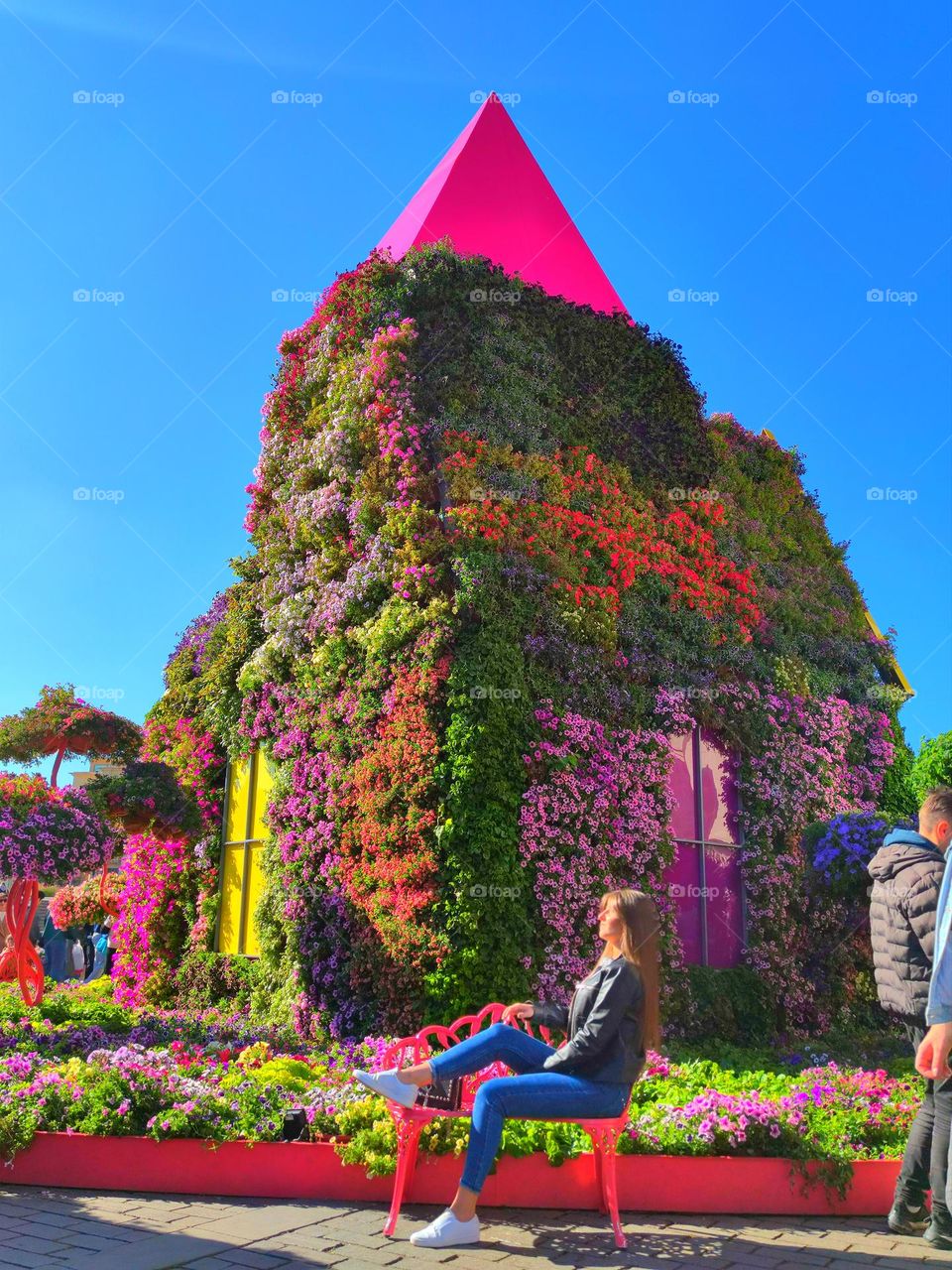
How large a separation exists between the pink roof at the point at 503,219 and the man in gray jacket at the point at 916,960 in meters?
9.37

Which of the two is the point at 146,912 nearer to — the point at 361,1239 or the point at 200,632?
the point at 200,632

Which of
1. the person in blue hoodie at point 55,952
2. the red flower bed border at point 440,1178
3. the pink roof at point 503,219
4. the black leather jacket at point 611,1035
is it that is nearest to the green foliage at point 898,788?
the pink roof at point 503,219

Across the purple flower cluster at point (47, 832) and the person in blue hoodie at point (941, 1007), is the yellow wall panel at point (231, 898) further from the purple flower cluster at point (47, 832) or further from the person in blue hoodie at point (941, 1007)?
the person in blue hoodie at point (941, 1007)

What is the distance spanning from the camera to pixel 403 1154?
470cm

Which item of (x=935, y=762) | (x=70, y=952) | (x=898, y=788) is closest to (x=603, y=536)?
(x=935, y=762)

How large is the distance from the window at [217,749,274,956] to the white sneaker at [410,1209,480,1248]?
24.6 feet

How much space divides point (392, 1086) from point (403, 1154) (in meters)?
0.47

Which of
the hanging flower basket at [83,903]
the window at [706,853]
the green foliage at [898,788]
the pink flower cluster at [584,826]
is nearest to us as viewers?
the pink flower cluster at [584,826]

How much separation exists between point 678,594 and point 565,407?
254 cm

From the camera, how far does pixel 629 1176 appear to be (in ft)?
16.6

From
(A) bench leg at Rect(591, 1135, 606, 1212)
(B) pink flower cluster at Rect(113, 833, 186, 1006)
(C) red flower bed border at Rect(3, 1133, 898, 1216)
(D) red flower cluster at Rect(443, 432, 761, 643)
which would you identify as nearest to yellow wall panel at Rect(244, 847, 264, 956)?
(B) pink flower cluster at Rect(113, 833, 186, 1006)

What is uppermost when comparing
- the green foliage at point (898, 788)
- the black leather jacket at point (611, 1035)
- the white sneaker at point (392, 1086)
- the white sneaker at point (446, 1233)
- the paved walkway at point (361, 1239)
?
the green foliage at point (898, 788)

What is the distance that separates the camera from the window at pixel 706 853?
1030cm

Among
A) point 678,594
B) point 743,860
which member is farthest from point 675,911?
point 678,594
